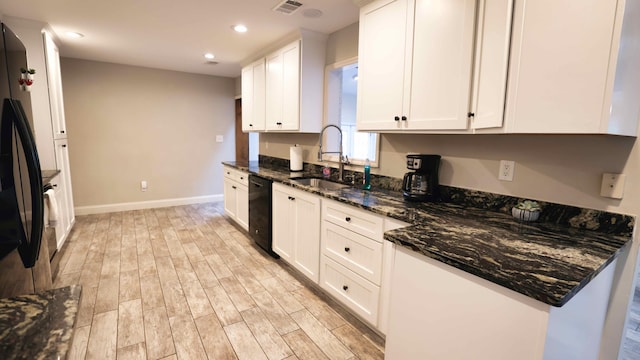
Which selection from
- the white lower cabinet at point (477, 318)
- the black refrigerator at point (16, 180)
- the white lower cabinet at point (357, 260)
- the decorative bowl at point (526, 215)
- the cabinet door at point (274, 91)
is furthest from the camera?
the cabinet door at point (274, 91)

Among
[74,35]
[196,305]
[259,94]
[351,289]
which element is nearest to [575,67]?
[351,289]

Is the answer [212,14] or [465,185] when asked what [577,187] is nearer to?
[465,185]

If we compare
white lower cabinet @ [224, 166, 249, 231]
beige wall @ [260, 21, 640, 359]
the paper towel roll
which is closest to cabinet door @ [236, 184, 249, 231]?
white lower cabinet @ [224, 166, 249, 231]

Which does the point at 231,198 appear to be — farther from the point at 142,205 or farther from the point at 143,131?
the point at 143,131

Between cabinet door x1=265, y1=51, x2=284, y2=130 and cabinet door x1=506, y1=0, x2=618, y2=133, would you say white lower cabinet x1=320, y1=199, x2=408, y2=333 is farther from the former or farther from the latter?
cabinet door x1=265, y1=51, x2=284, y2=130

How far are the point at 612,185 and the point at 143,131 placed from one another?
5686 mm

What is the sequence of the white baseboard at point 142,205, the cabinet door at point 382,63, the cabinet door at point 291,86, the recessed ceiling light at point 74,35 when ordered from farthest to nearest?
the white baseboard at point 142,205, the recessed ceiling light at point 74,35, the cabinet door at point 291,86, the cabinet door at point 382,63

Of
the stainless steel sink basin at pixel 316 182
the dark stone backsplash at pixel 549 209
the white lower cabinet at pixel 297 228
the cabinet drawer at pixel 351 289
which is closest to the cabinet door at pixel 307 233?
the white lower cabinet at pixel 297 228

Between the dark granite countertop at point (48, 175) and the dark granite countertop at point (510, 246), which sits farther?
the dark granite countertop at point (48, 175)

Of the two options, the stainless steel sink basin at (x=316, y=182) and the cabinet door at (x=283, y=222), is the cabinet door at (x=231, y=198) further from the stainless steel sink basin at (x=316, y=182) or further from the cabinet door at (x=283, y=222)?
the stainless steel sink basin at (x=316, y=182)

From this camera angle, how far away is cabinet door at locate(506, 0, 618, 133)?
1.17m

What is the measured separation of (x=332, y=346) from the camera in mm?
1968

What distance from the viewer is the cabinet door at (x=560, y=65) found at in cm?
117

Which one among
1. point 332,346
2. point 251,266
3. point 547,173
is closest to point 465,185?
point 547,173
